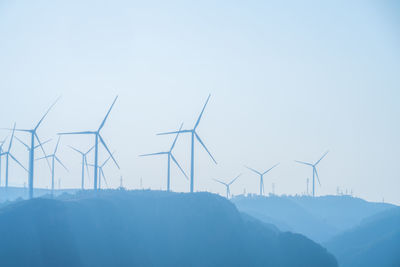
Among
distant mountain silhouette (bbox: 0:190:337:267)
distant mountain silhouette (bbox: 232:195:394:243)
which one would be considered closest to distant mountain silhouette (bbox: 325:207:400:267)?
distant mountain silhouette (bbox: 232:195:394:243)

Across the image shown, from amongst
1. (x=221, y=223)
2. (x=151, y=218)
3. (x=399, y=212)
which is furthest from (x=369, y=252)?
(x=151, y=218)

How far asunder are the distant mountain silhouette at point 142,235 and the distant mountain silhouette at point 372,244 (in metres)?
25.6

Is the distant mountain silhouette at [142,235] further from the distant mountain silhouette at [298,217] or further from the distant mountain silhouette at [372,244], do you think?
the distant mountain silhouette at [298,217]

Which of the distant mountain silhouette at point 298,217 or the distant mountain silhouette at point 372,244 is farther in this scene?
the distant mountain silhouette at point 298,217

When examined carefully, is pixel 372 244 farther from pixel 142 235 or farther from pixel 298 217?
pixel 142 235

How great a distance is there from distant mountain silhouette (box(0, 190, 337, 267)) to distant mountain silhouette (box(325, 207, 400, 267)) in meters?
25.6

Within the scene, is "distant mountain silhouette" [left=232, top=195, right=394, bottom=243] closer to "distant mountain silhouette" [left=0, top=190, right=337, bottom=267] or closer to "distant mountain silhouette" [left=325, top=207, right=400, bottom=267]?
"distant mountain silhouette" [left=325, top=207, right=400, bottom=267]

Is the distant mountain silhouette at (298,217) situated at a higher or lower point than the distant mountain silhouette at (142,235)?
lower

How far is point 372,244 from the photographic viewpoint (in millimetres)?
127562

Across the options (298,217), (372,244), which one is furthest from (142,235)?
(298,217)

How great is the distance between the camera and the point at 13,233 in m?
78.9

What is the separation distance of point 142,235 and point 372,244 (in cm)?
5725

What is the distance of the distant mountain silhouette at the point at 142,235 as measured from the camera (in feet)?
258

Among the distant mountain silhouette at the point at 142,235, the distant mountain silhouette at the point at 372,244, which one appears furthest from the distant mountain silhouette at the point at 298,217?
the distant mountain silhouette at the point at 142,235
